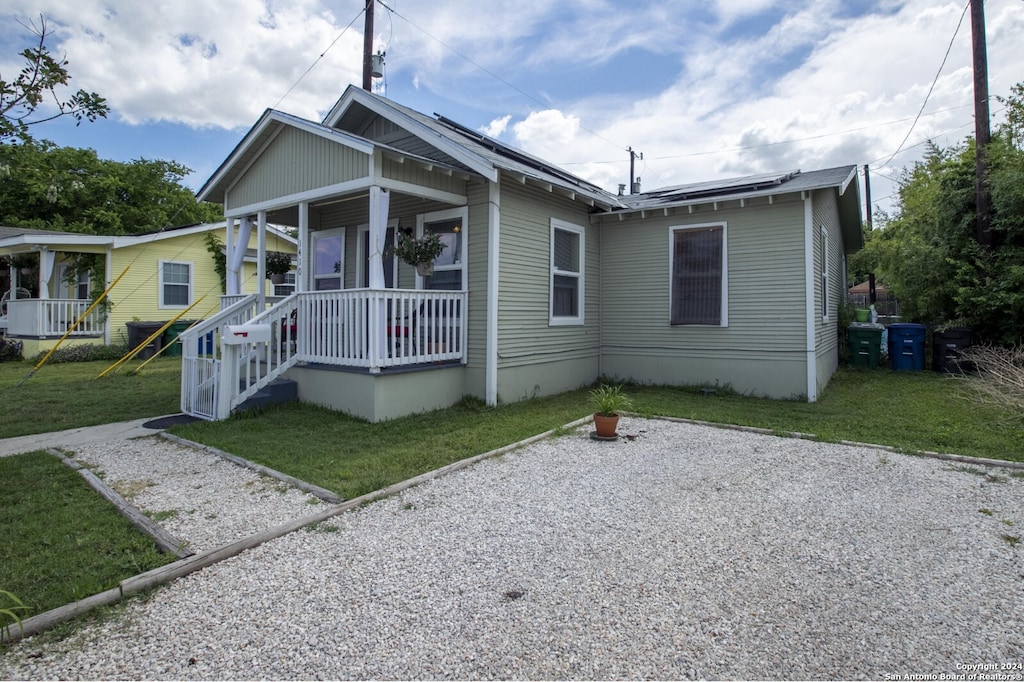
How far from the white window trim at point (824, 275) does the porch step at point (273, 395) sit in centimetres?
869

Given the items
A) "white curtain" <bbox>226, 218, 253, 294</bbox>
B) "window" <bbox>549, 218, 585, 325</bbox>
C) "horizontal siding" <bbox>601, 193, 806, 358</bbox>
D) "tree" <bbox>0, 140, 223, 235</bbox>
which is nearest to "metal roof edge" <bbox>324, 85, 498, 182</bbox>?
"window" <bbox>549, 218, 585, 325</bbox>

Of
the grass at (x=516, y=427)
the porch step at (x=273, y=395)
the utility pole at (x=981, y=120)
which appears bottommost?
the grass at (x=516, y=427)

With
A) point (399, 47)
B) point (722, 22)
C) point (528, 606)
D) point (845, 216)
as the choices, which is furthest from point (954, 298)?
point (399, 47)

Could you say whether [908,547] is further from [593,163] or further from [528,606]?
[593,163]

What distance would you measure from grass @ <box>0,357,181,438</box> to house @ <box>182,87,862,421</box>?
1.23m

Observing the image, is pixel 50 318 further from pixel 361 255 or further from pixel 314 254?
pixel 361 255

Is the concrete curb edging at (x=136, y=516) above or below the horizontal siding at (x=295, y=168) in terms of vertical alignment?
below

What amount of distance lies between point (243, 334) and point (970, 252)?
44.9 feet

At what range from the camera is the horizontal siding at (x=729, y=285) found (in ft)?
27.7

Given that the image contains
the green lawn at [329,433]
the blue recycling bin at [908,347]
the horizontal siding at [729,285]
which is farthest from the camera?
the blue recycling bin at [908,347]

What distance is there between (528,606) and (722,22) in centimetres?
1244

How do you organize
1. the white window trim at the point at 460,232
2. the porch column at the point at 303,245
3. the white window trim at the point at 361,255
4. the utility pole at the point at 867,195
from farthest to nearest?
the utility pole at the point at 867,195 < the white window trim at the point at 361,255 < the white window trim at the point at 460,232 < the porch column at the point at 303,245

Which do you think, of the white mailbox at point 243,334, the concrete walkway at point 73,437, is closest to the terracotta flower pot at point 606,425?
the white mailbox at point 243,334

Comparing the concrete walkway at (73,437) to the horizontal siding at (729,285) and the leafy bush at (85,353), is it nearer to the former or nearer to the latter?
the horizontal siding at (729,285)
